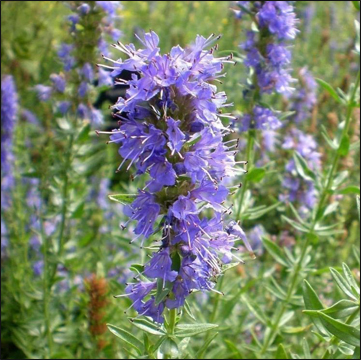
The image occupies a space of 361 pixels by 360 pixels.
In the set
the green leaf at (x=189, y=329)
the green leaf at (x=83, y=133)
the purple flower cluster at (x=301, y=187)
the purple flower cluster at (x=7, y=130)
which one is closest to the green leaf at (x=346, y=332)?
the green leaf at (x=189, y=329)

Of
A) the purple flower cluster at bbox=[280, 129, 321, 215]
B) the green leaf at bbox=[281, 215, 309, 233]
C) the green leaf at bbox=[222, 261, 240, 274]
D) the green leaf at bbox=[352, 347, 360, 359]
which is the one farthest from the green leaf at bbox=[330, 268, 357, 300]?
the purple flower cluster at bbox=[280, 129, 321, 215]

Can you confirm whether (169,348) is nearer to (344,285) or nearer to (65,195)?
(344,285)

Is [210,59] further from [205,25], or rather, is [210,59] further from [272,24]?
[205,25]

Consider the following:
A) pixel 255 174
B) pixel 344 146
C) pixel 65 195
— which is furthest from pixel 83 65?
pixel 344 146

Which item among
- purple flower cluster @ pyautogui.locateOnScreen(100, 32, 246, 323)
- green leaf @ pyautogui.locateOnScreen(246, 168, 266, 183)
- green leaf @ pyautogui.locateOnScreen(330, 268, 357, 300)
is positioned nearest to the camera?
purple flower cluster @ pyautogui.locateOnScreen(100, 32, 246, 323)

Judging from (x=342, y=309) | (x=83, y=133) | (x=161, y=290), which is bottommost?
(x=342, y=309)

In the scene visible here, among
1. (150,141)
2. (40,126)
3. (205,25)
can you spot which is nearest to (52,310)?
(150,141)

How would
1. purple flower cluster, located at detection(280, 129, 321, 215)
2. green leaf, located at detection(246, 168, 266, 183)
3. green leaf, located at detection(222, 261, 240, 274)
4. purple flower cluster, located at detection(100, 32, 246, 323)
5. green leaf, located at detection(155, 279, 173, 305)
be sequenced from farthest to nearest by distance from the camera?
purple flower cluster, located at detection(280, 129, 321, 215) → green leaf, located at detection(246, 168, 266, 183) → green leaf, located at detection(222, 261, 240, 274) → green leaf, located at detection(155, 279, 173, 305) → purple flower cluster, located at detection(100, 32, 246, 323)

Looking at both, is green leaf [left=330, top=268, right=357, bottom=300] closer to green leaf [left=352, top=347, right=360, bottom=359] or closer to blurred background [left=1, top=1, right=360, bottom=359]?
green leaf [left=352, top=347, right=360, bottom=359]
